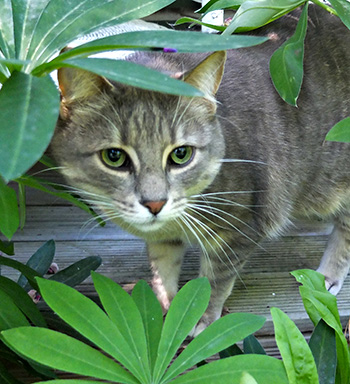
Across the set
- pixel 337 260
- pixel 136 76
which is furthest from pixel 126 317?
pixel 337 260

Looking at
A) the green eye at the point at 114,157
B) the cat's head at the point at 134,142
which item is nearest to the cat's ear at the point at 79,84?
the cat's head at the point at 134,142

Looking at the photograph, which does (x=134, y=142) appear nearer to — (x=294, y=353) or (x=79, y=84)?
(x=79, y=84)

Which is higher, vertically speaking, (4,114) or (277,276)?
(277,276)

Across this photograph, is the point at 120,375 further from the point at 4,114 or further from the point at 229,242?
the point at 229,242

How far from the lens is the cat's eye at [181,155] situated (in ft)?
4.59

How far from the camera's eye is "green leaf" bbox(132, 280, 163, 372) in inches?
39.9

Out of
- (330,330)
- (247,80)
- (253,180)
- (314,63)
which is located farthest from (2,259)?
(314,63)

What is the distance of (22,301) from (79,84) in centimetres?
51

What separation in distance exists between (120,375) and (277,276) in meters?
1.07

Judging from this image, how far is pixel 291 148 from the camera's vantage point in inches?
71.3

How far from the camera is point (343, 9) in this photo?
113 centimetres

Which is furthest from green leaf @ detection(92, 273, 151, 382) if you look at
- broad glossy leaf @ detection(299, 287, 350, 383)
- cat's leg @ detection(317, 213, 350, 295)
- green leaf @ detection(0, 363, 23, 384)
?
cat's leg @ detection(317, 213, 350, 295)

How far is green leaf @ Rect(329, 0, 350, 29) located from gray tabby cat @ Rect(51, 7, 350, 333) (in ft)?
0.90

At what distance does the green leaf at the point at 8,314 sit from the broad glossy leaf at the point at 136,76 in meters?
0.50
